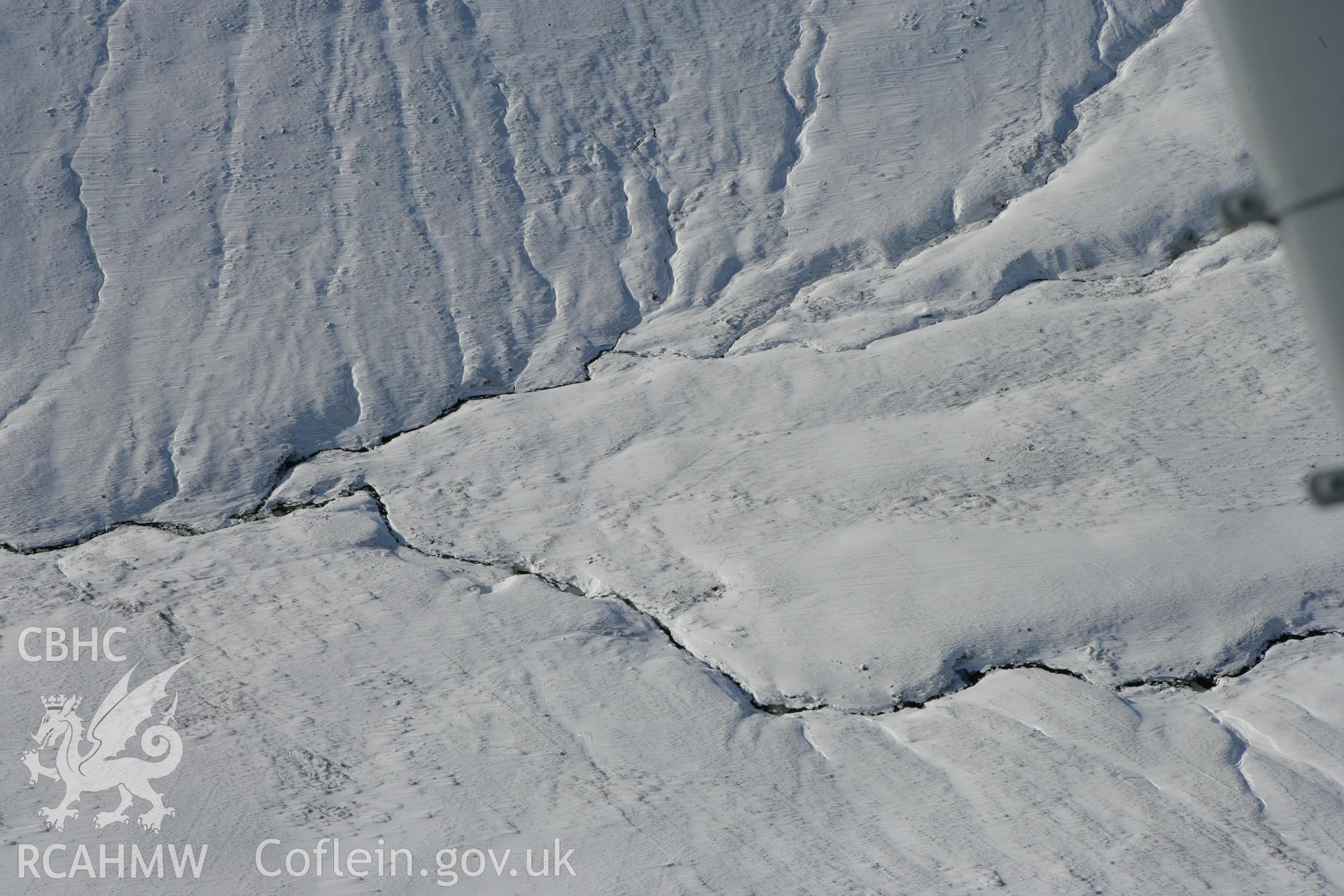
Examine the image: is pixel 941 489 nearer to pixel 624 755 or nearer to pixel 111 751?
pixel 624 755

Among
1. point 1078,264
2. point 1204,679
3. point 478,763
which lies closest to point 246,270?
point 478,763

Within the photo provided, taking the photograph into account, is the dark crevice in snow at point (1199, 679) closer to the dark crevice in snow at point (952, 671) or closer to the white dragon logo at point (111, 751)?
the dark crevice in snow at point (952, 671)

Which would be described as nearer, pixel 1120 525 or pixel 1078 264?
pixel 1120 525

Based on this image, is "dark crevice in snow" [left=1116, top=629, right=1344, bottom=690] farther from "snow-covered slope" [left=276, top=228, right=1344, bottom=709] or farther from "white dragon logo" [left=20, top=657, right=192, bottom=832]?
"white dragon logo" [left=20, top=657, right=192, bottom=832]

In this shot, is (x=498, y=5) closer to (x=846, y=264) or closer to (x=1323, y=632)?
(x=846, y=264)

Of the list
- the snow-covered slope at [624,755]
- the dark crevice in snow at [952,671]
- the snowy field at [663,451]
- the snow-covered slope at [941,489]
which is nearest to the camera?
the snow-covered slope at [624,755]

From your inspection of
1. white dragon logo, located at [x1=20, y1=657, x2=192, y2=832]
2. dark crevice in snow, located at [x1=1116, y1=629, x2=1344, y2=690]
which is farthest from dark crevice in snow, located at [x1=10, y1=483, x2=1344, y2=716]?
white dragon logo, located at [x1=20, y1=657, x2=192, y2=832]

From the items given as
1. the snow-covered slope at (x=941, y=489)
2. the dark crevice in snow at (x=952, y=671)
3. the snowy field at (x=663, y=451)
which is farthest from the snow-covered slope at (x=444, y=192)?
the dark crevice in snow at (x=952, y=671)
